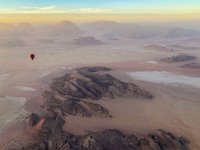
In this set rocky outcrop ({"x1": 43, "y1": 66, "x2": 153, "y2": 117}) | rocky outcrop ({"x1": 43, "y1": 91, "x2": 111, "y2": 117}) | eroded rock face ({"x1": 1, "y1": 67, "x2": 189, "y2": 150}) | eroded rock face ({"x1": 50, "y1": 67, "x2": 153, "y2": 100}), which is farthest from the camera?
eroded rock face ({"x1": 50, "y1": 67, "x2": 153, "y2": 100})

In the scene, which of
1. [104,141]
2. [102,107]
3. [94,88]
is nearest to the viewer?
[104,141]

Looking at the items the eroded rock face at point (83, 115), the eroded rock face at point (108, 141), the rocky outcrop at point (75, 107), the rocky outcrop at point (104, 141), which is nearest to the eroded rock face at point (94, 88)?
the eroded rock face at point (83, 115)

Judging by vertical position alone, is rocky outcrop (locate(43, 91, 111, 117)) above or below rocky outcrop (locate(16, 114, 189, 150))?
below

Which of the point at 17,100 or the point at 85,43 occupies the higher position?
the point at 17,100

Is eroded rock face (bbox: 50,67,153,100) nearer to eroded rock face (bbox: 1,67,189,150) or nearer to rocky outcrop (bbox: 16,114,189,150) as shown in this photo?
eroded rock face (bbox: 1,67,189,150)

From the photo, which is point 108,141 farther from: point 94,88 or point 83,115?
point 94,88

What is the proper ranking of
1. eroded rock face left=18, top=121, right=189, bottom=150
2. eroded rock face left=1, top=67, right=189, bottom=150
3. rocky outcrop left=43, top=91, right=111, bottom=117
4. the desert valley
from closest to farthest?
eroded rock face left=18, top=121, right=189, bottom=150, eroded rock face left=1, top=67, right=189, bottom=150, the desert valley, rocky outcrop left=43, top=91, right=111, bottom=117

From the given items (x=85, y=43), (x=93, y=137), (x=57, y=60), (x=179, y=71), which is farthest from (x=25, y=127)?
(x=85, y=43)

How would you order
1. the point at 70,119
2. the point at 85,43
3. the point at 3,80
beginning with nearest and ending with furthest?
the point at 70,119
the point at 3,80
the point at 85,43

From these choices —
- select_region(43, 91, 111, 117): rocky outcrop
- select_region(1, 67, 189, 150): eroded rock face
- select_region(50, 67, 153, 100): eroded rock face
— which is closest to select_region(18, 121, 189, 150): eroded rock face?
select_region(1, 67, 189, 150): eroded rock face

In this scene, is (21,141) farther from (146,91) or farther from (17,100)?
(146,91)

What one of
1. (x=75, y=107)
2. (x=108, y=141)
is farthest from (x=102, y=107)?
(x=108, y=141)
